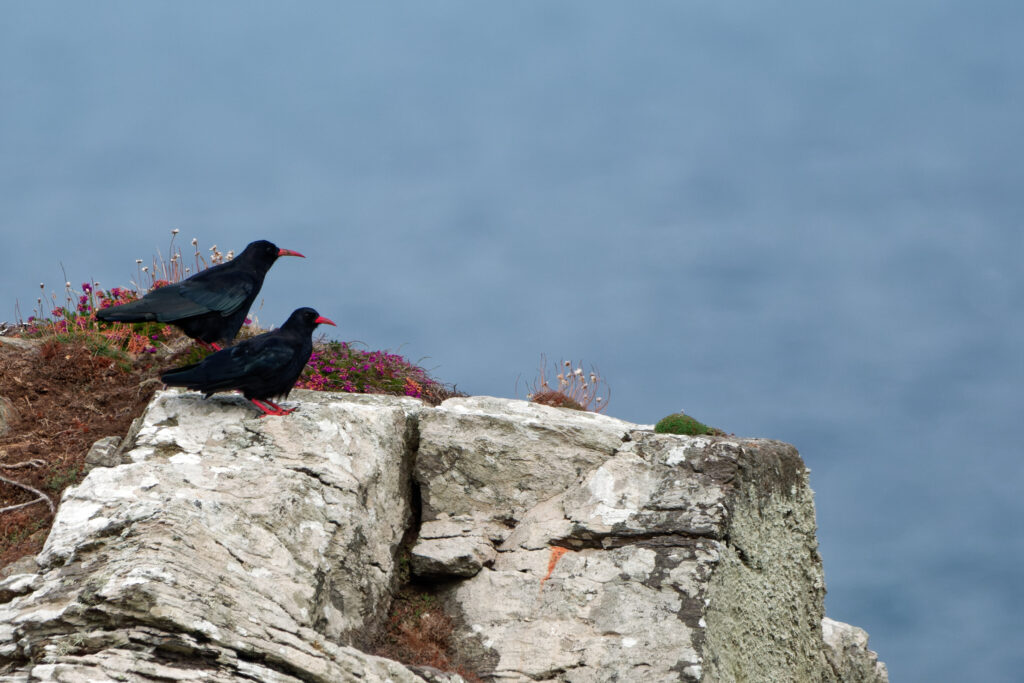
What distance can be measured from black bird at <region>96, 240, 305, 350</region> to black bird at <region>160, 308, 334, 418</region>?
0.87 metres

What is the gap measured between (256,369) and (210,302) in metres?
1.45

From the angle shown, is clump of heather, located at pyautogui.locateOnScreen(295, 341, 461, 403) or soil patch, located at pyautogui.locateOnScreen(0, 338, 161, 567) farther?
clump of heather, located at pyautogui.locateOnScreen(295, 341, 461, 403)

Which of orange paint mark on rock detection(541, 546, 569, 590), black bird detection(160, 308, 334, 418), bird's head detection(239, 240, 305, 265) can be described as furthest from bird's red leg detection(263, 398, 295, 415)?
orange paint mark on rock detection(541, 546, 569, 590)

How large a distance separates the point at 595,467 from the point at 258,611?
12.4 feet

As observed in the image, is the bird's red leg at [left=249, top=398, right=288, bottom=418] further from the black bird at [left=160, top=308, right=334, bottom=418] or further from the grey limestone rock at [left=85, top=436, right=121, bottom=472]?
the grey limestone rock at [left=85, top=436, right=121, bottom=472]

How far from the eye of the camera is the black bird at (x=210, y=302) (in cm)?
904

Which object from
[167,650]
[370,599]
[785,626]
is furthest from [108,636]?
[785,626]

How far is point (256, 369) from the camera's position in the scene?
8.38 meters

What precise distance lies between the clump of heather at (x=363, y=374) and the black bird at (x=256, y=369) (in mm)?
4389

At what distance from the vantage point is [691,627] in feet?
26.4

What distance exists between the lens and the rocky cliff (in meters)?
6.24

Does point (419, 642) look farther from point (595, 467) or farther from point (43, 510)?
point (43, 510)

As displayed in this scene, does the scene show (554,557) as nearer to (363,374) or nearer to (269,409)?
(269,409)

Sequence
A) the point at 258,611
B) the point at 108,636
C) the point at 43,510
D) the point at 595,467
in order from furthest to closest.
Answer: the point at 43,510 < the point at 595,467 < the point at 258,611 < the point at 108,636
